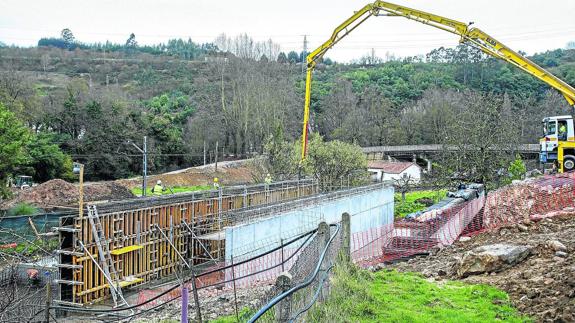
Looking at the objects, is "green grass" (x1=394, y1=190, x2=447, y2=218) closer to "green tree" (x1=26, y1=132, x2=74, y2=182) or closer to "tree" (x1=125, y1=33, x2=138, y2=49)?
"green tree" (x1=26, y1=132, x2=74, y2=182)

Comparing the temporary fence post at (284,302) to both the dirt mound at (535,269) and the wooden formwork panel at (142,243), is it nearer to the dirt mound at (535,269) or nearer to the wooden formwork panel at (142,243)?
the dirt mound at (535,269)

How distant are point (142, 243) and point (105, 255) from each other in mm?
1724

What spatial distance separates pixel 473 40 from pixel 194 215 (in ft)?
54.2

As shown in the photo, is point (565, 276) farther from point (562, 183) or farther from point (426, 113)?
point (426, 113)

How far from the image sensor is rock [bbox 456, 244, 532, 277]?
11.5m

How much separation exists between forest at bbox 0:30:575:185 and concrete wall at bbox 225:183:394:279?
8.69 metres

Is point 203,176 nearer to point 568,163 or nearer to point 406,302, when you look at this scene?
point 568,163

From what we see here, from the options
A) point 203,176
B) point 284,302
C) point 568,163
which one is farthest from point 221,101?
point 284,302

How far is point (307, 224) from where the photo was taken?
20.7m

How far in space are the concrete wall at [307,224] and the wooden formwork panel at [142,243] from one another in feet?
6.31

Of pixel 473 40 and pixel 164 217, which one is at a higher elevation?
pixel 473 40

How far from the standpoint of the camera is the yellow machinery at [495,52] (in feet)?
83.8

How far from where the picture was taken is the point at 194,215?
1991cm

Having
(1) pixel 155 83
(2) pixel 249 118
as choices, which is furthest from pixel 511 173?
(1) pixel 155 83
